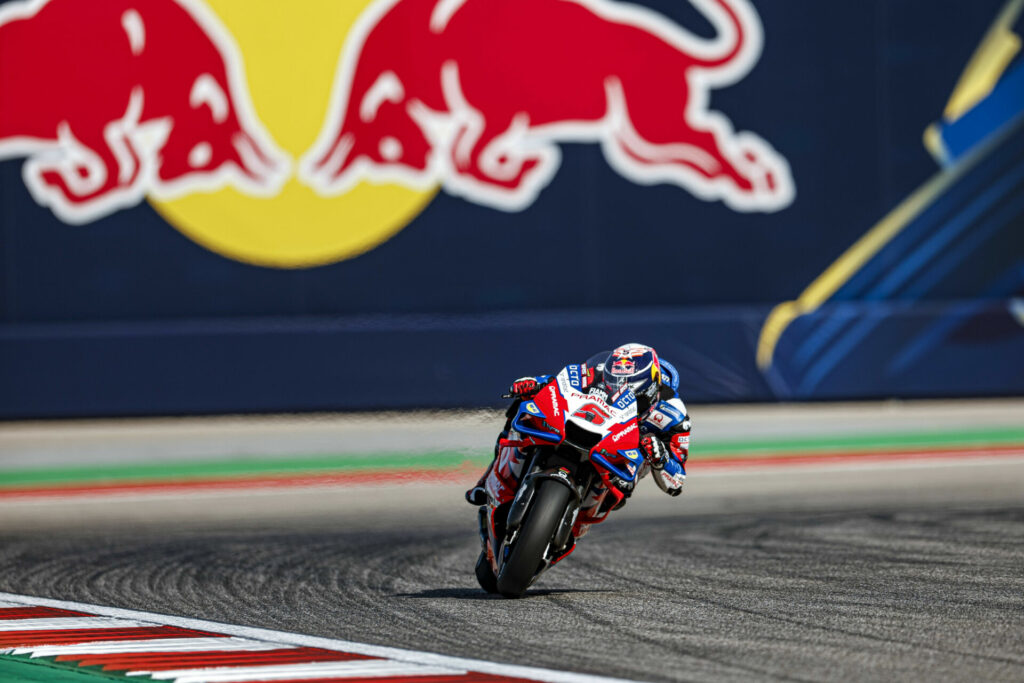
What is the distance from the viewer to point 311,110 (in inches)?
837

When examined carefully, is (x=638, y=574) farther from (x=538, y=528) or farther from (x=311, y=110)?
(x=311, y=110)

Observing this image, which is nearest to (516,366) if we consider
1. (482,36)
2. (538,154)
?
(538,154)

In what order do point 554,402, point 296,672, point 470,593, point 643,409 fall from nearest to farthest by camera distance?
point 296,672 < point 554,402 < point 643,409 < point 470,593

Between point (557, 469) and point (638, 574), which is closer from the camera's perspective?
point (557, 469)

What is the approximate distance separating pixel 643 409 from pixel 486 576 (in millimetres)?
1282

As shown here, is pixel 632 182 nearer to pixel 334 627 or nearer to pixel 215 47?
pixel 215 47

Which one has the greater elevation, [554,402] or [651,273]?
[554,402]

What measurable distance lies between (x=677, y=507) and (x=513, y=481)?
505 cm

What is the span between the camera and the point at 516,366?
21.0 metres

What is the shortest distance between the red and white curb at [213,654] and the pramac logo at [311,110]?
13285 millimetres

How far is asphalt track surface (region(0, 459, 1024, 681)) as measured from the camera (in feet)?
23.1

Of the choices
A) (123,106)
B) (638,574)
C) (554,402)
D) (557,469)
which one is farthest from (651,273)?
(557,469)

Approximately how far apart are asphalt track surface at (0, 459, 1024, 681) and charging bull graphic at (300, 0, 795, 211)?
718 cm

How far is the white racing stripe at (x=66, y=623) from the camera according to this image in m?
7.85
